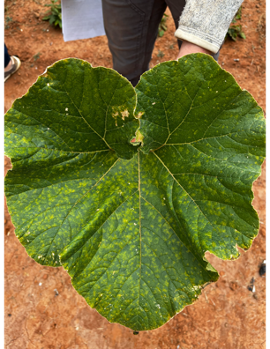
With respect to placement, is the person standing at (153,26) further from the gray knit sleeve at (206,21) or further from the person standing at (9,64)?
the person standing at (9,64)

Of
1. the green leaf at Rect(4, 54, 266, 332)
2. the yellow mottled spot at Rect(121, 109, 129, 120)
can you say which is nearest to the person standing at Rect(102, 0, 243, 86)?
the green leaf at Rect(4, 54, 266, 332)

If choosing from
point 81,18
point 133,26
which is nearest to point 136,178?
point 133,26

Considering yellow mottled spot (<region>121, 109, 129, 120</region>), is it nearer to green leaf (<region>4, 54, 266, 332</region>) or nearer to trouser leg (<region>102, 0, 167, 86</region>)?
green leaf (<region>4, 54, 266, 332</region>)

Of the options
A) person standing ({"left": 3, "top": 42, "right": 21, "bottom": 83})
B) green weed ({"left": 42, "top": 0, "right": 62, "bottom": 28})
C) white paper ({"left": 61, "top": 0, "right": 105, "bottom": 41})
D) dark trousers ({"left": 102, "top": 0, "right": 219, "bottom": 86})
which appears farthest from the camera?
green weed ({"left": 42, "top": 0, "right": 62, "bottom": 28})

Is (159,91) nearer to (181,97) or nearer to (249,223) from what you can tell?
(181,97)

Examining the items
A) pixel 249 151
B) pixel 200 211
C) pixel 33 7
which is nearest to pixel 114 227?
pixel 200 211

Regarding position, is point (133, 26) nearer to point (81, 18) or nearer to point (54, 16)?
point (81, 18)
